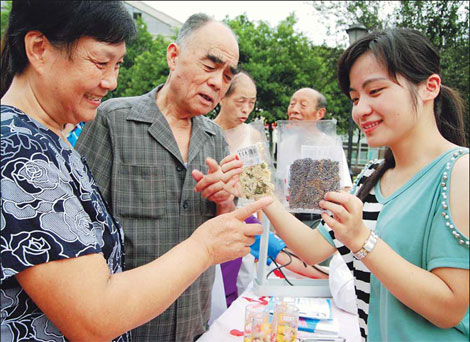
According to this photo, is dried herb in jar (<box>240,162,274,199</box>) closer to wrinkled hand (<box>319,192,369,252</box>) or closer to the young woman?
the young woman

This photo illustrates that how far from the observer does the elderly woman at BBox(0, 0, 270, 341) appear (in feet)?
2.87

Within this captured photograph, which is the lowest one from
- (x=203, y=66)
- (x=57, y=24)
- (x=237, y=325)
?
(x=237, y=325)

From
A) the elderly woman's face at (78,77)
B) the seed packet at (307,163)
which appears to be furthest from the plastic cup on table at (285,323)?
the elderly woman's face at (78,77)

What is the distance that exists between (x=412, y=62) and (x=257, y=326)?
1279 mm

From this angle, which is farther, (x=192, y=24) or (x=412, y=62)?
(x=192, y=24)

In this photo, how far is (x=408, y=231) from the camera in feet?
3.70

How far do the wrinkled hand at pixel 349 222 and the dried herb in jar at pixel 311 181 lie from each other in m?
0.18

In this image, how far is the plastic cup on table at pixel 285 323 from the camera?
1.67 m

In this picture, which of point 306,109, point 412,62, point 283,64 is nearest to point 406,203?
point 412,62

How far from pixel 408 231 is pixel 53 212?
1.05 m

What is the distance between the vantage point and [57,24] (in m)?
1.01

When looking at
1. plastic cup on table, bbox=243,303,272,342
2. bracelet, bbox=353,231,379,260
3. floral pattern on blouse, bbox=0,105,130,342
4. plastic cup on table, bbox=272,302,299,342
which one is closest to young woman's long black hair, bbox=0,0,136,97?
floral pattern on blouse, bbox=0,105,130,342

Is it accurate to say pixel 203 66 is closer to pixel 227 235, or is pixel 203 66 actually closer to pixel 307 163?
pixel 307 163

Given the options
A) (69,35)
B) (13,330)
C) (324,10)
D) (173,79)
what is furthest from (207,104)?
(324,10)
